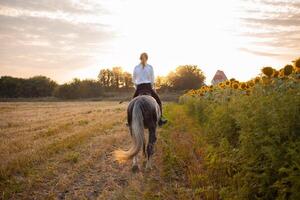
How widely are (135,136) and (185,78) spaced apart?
77982mm

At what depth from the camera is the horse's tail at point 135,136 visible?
920 cm

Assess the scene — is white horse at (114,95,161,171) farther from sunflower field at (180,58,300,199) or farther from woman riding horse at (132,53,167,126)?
sunflower field at (180,58,300,199)

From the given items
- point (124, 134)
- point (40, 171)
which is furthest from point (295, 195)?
point (124, 134)

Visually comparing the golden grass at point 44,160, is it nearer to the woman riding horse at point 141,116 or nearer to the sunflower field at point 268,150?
the woman riding horse at point 141,116

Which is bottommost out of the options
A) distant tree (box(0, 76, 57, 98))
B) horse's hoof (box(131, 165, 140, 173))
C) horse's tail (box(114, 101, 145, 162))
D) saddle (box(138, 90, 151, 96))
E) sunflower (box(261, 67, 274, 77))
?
horse's hoof (box(131, 165, 140, 173))

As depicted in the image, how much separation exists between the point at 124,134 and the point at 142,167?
246 inches

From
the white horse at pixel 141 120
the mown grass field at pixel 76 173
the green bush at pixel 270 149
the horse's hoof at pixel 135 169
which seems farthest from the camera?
the horse's hoof at pixel 135 169

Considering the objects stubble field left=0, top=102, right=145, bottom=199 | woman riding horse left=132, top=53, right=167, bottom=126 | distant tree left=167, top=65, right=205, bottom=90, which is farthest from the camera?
distant tree left=167, top=65, right=205, bottom=90

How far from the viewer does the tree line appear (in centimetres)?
8781

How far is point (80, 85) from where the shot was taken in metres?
94.7

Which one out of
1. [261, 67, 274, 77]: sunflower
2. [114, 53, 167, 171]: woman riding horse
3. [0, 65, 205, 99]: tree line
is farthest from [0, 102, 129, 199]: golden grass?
[0, 65, 205, 99]: tree line

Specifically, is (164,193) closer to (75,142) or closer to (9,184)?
(9,184)

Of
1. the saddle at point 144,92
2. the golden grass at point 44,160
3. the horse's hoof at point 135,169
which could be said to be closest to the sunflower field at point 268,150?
the horse's hoof at point 135,169

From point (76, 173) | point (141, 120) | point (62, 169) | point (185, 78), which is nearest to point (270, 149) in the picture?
point (141, 120)
